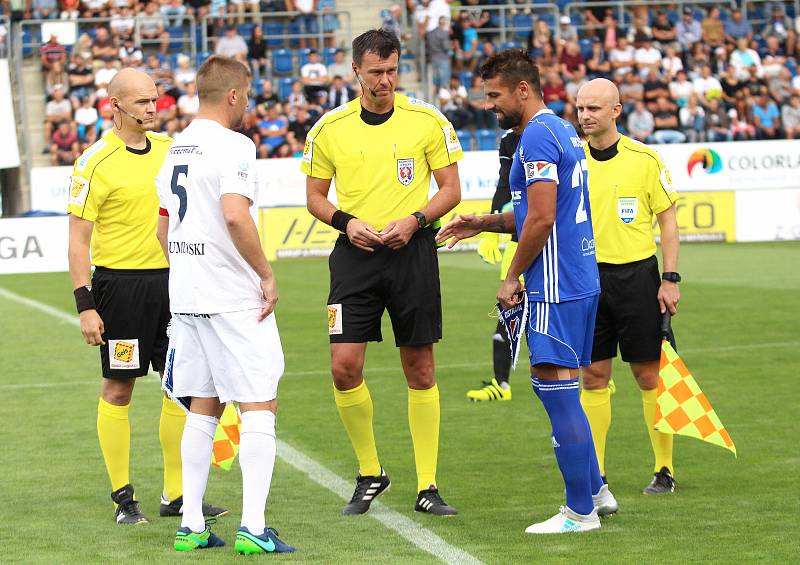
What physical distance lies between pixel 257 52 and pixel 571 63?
6.75m

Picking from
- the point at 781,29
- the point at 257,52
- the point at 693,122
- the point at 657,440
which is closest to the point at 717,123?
the point at 693,122

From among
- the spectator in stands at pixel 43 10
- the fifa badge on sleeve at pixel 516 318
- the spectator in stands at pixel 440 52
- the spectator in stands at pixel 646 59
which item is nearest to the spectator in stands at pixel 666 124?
the spectator in stands at pixel 646 59

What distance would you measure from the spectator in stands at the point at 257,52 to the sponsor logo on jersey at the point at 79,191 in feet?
74.2

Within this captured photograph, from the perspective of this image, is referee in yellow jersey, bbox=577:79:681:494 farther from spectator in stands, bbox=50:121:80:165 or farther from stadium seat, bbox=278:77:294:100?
stadium seat, bbox=278:77:294:100

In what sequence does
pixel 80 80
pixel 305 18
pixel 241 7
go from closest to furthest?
pixel 80 80 < pixel 241 7 < pixel 305 18

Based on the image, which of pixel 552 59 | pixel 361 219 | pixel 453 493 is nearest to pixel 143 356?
pixel 361 219

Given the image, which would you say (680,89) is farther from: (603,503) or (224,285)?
(224,285)

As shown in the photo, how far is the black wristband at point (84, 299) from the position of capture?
20.1 feet

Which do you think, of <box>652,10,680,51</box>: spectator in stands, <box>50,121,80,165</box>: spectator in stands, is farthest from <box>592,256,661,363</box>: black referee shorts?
<box>652,10,680,51</box>: spectator in stands

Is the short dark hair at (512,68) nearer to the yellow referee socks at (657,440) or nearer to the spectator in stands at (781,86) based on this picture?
the yellow referee socks at (657,440)

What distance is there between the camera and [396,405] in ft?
31.7

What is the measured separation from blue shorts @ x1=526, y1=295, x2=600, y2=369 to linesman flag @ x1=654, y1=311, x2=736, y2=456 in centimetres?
97

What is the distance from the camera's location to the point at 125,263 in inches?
254

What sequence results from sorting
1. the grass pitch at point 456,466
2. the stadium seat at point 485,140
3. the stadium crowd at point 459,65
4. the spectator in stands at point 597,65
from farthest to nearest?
the spectator in stands at point 597,65 < the stadium seat at point 485,140 < the stadium crowd at point 459,65 < the grass pitch at point 456,466
